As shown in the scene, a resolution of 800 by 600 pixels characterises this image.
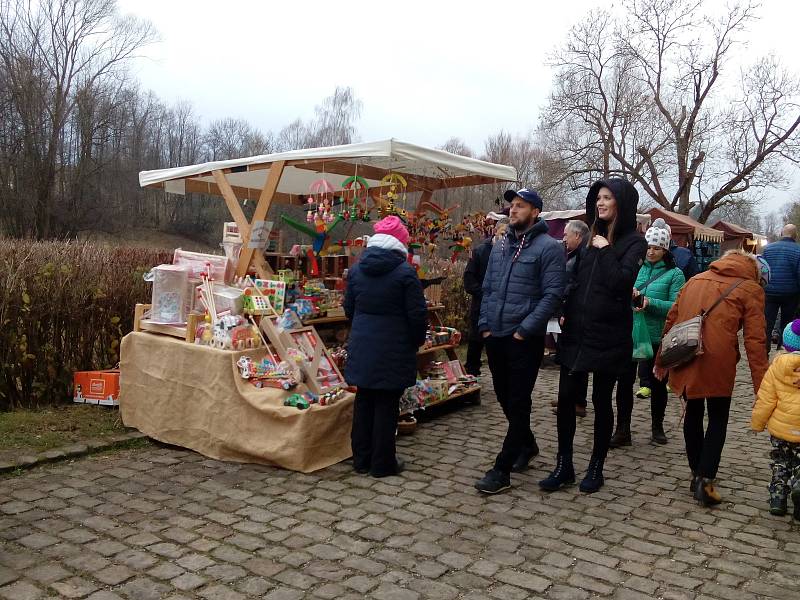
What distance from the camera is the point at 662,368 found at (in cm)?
429

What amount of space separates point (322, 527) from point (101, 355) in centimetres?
368

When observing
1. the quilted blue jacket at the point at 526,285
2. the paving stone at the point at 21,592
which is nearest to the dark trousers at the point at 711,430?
the quilted blue jacket at the point at 526,285

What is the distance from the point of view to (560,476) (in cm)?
440

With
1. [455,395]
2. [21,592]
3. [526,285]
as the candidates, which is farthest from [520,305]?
[21,592]

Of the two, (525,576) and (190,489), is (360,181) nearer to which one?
(190,489)

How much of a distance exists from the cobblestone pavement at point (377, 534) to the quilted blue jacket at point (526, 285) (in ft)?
3.68

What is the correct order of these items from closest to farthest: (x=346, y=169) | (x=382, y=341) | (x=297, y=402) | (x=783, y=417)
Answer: (x=783, y=417) → (x=382, y=341) → (x=297, y=402) → (x=346, y=169)

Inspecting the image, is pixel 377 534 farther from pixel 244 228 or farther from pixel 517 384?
pixel 244 228

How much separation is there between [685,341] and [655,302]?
1506 millimetres

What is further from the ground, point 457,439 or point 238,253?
point 238,253

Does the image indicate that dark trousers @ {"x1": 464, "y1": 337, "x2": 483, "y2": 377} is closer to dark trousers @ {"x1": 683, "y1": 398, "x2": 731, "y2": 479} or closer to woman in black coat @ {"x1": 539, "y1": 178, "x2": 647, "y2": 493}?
woman in black coat @ {"x1": 539, "y1": 178, "x2": 647, "y2": 493}

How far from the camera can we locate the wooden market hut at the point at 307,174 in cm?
511

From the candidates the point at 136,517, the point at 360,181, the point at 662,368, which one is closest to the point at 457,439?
A: the point at 662,368

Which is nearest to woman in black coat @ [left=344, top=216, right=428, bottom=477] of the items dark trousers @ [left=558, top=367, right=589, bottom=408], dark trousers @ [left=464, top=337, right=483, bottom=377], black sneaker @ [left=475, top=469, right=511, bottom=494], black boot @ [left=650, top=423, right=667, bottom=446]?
black sneaker @ [left=475, top=469, right=511, bottom=494]
